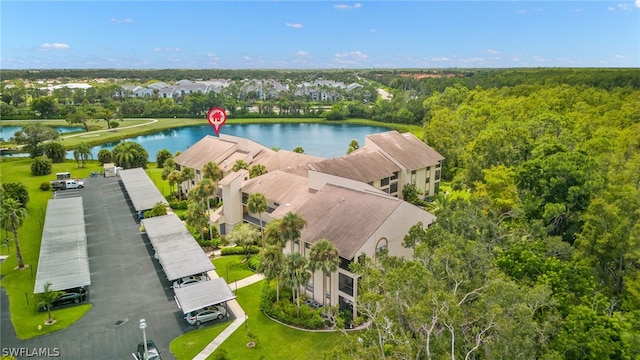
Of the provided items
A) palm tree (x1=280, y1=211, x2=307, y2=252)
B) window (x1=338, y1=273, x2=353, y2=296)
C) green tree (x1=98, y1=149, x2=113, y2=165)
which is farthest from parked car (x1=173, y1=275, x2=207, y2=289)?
green tree (x1=98, y1=149, x2=113, y2=165)

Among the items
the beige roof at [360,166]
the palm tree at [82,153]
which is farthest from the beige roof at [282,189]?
the palm tree at [82,153]

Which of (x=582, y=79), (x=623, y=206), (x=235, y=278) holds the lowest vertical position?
(x=235, y=278)

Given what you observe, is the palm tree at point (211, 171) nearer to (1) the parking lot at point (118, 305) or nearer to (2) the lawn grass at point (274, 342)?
(1) the parking lot at point (118, 305)

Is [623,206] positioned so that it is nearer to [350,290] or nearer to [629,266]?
[629,266]

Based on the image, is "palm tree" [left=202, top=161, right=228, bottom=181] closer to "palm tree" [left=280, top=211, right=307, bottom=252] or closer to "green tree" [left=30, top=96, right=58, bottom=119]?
"palm tree" [left=280, top=211, right=307, bottom=252]

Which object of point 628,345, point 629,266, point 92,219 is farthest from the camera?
point 92,219

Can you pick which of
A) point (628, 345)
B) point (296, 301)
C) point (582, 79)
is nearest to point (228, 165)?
point (296, 301)
